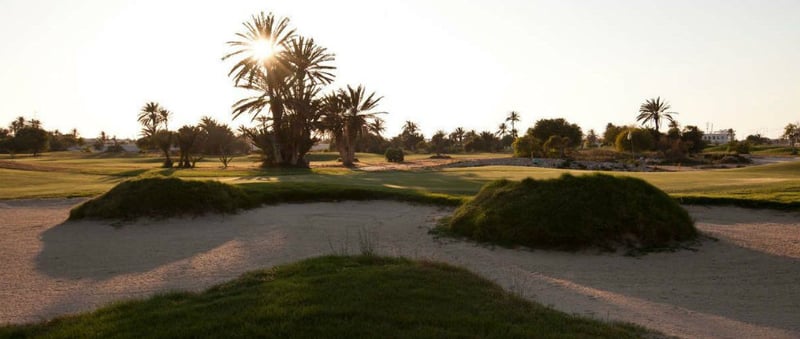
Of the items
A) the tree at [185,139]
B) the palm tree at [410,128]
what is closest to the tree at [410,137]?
the palm tree at [410,128]

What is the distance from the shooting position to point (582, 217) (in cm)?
1230

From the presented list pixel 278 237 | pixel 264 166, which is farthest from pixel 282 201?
pixel 264 166

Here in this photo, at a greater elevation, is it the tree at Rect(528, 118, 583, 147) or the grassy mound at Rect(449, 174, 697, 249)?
the tree at Rect(528, 118, 583, 147)

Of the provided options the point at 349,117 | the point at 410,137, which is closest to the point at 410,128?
the point at 410,137

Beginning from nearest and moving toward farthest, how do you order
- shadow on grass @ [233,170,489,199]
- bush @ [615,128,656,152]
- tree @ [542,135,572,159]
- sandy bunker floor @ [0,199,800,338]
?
sandy bunker floor @ [0,199,800,338]
shadow on grass @ [233,170,489,199]
tree @ [542,135,572,159]
bush @ [615,128,656,152]

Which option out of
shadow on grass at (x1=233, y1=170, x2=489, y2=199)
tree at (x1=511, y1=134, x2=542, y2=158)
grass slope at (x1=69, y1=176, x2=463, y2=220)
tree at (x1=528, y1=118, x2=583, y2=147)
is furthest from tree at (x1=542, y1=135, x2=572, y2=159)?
grass slope at (x1=69, y1=176, x2=463, y2=220)

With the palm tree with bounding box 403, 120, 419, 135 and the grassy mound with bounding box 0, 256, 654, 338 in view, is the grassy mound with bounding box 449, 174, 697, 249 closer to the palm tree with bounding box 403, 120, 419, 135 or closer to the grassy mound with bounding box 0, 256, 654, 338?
the grassy mound with bounding box 0, 256, 654, 338

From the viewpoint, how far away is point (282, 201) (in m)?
19.8

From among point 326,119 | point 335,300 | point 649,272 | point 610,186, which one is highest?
point 326,119

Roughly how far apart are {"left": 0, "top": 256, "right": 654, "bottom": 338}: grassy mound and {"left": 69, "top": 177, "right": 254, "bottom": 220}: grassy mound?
958cm

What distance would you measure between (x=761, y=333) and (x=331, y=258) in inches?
243

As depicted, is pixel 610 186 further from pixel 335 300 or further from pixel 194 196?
pixel 194 196

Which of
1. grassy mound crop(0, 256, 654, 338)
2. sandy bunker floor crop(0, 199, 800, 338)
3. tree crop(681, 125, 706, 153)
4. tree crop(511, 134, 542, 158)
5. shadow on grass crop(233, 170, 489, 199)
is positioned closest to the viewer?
grassy mound crop(0, 256, 654, 338)

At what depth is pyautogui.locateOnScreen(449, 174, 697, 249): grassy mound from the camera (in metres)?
12.1
